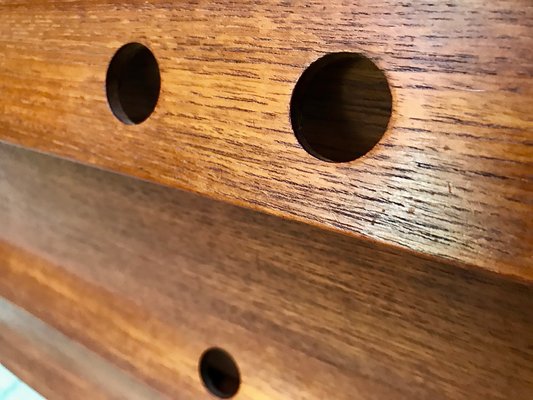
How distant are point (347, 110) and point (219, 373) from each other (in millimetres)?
237

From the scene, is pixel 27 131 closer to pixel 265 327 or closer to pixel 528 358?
pixel 265 327

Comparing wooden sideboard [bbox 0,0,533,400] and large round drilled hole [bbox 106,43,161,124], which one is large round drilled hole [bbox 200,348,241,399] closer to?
wooden sideboard [bbox 0,0,533,400]

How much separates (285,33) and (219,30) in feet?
0.13

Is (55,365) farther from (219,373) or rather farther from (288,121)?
(288,121)

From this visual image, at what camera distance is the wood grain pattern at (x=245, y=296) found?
370mm

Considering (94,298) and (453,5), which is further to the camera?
(94,298)

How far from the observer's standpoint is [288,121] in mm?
304

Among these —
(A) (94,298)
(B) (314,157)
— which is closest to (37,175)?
(A) (94,298)

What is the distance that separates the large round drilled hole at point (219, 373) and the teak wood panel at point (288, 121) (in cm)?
19

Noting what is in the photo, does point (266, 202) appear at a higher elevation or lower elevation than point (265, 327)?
higher

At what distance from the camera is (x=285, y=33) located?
307 mm

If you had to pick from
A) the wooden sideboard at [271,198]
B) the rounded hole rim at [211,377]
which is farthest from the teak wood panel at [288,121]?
the rounded hole rim at [211,377]

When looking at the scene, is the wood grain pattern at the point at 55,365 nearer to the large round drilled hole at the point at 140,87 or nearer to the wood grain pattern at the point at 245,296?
Answer: the wood grain pattern at the point at 245,296

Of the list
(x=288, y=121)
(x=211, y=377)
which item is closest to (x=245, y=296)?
(x=211, y=377)
